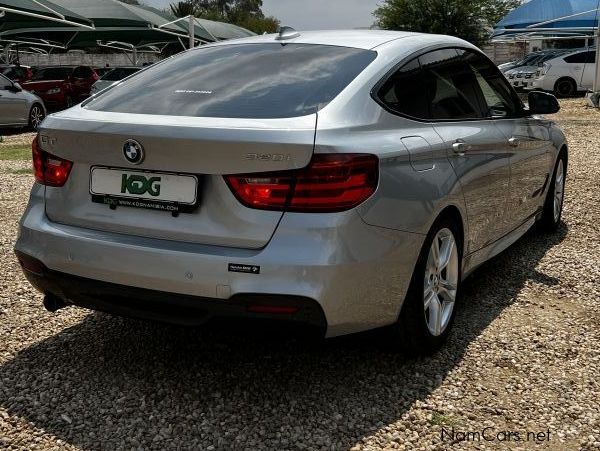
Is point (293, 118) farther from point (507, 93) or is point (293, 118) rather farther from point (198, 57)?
point (507, 93)

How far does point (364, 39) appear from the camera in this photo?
3.74 m

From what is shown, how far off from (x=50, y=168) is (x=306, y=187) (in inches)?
48.7

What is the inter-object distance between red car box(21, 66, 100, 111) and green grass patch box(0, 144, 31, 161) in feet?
27.5

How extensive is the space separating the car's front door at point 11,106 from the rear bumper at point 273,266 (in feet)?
44.4

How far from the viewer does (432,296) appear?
357cm

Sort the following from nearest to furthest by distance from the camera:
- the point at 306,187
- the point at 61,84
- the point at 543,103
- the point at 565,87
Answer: the point at 306,187
the point at 543,103
the point at 61,84
the point at 565,87

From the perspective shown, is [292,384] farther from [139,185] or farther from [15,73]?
[15,73]

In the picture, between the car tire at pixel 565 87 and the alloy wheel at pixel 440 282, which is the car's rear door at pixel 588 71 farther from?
the alloy wheel at pixel 440 282

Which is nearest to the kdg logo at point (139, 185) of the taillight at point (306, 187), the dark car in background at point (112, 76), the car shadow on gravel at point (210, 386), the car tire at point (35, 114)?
the taillight at point (306, 187)

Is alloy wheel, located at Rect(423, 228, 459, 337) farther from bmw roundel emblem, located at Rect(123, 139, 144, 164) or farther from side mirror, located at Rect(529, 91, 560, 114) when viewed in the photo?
side mirror, located at Rect(529, 91, 560, 114)

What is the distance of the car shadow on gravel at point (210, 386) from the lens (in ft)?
9.46

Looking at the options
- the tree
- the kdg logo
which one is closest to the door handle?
the kdg logo

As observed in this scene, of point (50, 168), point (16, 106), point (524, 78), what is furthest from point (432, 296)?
point (524, 78)

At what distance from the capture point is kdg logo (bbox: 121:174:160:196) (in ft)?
9.64
